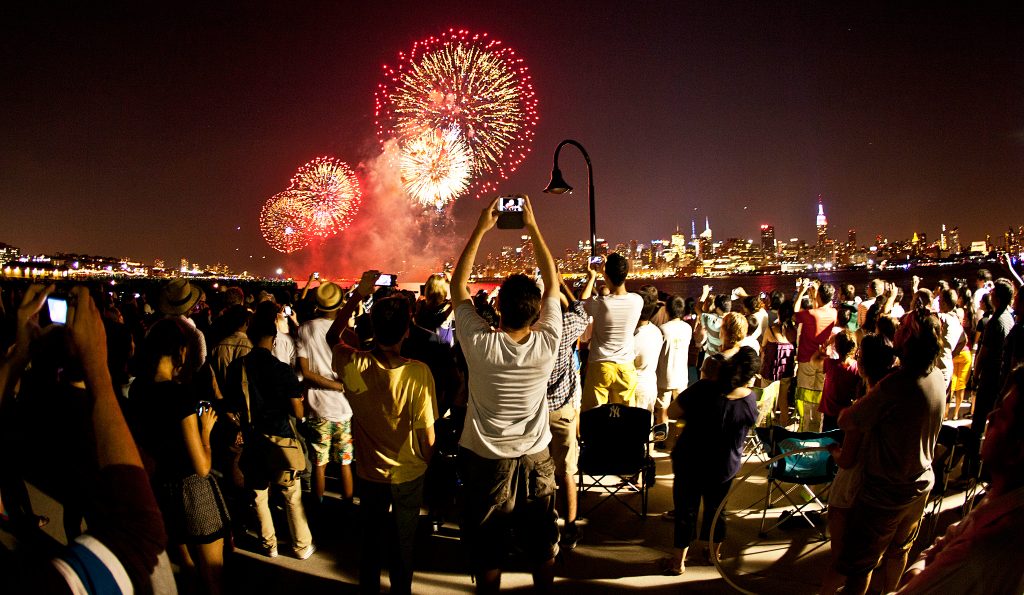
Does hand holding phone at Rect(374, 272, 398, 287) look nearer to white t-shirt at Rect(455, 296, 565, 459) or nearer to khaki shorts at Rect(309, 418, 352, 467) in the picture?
khaki shorts at Rect(309, 418, 352, 467)

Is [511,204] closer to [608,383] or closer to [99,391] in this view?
[99,391]

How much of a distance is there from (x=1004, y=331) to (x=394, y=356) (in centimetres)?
750

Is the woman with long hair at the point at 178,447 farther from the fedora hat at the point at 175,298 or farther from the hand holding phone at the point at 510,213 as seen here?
the fedora hat at the point at 175,298

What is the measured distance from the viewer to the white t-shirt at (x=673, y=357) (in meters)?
6.95

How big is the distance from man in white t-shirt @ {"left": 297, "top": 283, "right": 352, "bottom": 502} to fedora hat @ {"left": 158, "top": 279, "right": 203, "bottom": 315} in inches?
67.6

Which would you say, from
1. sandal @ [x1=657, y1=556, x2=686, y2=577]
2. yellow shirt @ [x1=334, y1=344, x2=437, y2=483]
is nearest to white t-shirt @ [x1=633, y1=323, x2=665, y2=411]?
sandal @ [x1=657, y1=556, x2=686, y2=577]

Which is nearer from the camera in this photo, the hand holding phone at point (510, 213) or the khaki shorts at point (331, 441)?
the hand holding phone at point (510, 213)

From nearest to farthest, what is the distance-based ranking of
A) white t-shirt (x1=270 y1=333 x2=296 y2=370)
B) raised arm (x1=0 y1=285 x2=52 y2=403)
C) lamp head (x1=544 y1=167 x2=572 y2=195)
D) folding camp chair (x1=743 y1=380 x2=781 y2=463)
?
raised arm (x1=0 y1=285 x2=52 y2=403), white t-shirt (x1=270 y1=333 x2=296 y2=370), folding camp chair (x1=743 y1=380 x2=781 y2=463), lamp head (x1=544 y1=167 x2=572 y2=195)

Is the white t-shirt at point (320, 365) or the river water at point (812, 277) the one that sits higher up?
the river water at point (812, 277)

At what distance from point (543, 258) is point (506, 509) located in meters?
1.67

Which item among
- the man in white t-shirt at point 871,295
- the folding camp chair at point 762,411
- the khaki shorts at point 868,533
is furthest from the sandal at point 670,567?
the man in white t-shirt at point 871,295

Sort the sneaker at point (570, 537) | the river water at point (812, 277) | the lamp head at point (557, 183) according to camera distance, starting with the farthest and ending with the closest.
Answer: the river water at point (812, 277) → the lamp head at point (557, 183) → the sneaker at point (570, 537)

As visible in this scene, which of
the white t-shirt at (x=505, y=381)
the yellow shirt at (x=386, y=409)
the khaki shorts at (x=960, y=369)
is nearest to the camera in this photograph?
the white t-shirt at (x=505, y=381)

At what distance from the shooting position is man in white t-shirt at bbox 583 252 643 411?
5.55m
